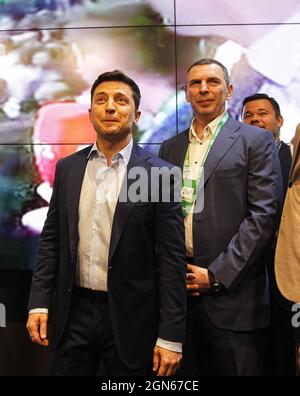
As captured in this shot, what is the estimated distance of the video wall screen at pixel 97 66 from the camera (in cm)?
295

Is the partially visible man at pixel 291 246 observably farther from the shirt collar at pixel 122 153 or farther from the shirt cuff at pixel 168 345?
the shirt collar at pixel 122 153

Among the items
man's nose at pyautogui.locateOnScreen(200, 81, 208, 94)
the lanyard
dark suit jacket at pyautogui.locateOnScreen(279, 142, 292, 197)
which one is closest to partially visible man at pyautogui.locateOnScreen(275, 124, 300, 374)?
the lanyard

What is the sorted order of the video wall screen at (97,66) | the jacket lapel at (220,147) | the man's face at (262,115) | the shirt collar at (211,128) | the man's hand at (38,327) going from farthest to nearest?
the video wall screen at (97,66), the man's face at (262,115), the shirt collar at (211,128), the jacket lapel at (220,147), the man's hand at (38,327)

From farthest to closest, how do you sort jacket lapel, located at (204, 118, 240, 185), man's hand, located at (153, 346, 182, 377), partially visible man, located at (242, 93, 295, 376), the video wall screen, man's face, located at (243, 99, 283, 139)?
the video wall screen → man's face, located at (243, 99, 283, 139) → partially visible man, located at (242, 93, 295, 376) → jacket lapel, located at (204, 118, 240, 185) → man's hand, located at (153, 346, 182, 377)

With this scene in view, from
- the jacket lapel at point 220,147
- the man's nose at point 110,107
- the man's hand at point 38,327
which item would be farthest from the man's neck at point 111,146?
the man's hand at point 38,327

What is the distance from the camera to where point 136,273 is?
65.3 inches

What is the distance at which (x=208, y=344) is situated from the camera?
192 centimetres

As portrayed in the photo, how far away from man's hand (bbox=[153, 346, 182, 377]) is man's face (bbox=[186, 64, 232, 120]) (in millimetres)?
1023

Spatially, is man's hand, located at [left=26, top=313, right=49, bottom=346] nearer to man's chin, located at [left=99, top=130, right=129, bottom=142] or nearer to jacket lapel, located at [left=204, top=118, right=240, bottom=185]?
man's chin, located at [left=99, top=130, right=129, bottom=142]

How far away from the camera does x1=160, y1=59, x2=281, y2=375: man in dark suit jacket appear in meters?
1.84

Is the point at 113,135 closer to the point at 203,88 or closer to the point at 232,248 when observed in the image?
the point at 203,88
